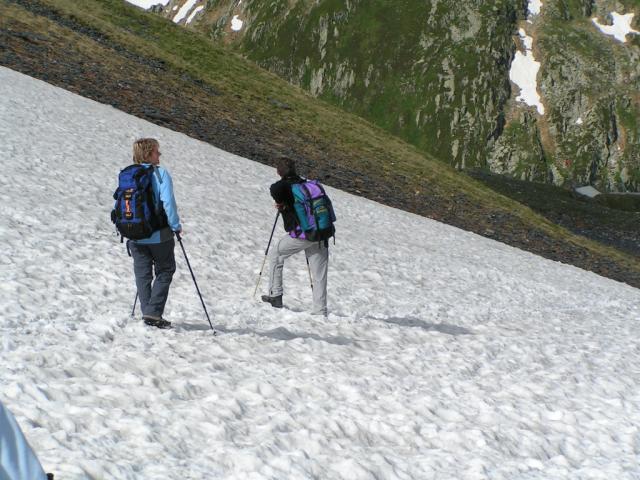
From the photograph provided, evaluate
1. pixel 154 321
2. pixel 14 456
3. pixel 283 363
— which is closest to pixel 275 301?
pixel 283 363

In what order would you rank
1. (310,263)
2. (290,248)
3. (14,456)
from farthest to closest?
(310,263), (290,248), (14,456)

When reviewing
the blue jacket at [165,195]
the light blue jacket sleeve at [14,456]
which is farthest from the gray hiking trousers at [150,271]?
the light blue jacket sleeve at [14,456]

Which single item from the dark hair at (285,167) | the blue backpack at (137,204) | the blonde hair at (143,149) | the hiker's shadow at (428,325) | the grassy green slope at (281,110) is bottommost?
the hiker's shadow at (428,325)

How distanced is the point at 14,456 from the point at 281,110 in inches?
1942

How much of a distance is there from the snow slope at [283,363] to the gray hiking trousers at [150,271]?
0.46 metres

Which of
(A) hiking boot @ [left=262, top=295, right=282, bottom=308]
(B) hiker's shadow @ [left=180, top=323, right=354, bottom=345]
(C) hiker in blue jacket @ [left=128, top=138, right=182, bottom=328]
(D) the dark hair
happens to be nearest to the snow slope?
(B) hiker's shadow @ [left=180, top=323, right=354, bottom=345]

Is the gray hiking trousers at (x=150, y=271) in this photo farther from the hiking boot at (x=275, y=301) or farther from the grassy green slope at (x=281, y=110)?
the grassy green slope at (x=281, y=110)

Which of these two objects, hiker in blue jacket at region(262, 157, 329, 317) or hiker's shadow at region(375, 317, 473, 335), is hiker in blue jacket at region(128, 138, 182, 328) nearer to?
hiker in blue jacket at region(262, 157, 329, 317)

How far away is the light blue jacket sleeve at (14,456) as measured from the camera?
11.8ft

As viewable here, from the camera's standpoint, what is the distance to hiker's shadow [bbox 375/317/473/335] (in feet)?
51.6

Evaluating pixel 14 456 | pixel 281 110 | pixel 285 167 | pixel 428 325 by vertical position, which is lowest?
pixel 428 325

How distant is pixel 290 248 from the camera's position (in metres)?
14.2

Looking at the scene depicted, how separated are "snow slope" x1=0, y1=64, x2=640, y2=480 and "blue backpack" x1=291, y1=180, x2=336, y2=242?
1908 mm

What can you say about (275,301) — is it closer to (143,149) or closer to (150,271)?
(150,271)
